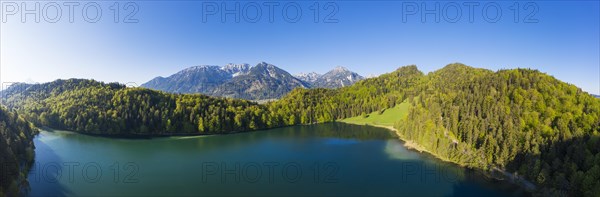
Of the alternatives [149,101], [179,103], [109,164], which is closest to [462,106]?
[109,164]

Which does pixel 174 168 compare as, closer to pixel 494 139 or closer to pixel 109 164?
pixel 109 164

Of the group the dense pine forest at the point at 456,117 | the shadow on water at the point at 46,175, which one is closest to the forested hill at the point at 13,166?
the shadow on water at the point at 46,175

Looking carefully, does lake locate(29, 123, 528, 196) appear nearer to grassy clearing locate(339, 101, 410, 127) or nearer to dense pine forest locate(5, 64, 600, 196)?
dense pine forest locate(5, 64, 600, 196)

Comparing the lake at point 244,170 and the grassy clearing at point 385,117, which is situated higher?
the grassy clearing at point 385,117

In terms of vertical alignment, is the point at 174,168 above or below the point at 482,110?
below

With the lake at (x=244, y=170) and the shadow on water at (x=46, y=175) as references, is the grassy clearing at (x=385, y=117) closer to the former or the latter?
the lake at (x=244, y=170)

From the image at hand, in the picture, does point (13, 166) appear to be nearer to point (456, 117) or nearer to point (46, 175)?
point (46, 175)

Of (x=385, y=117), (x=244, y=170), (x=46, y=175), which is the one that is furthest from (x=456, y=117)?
(x=46, y=175)
